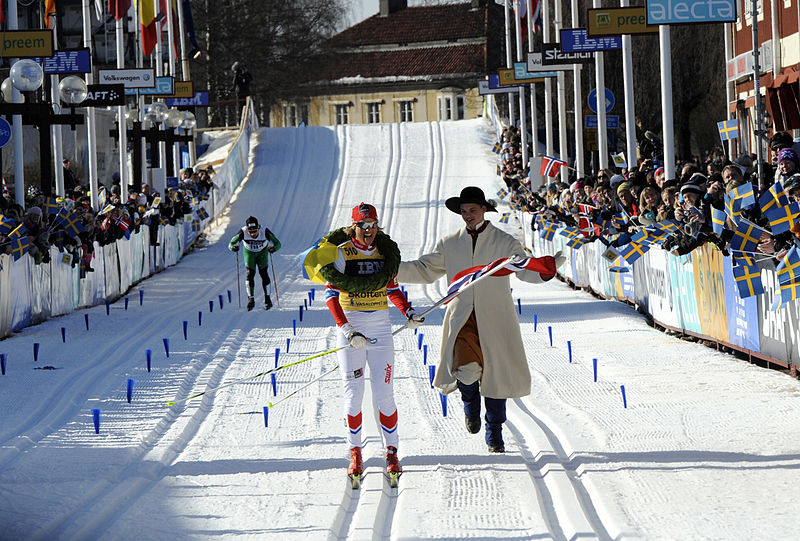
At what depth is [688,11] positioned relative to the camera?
17766 mm

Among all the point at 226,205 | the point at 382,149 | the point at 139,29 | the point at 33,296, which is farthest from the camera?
the point at 382,149

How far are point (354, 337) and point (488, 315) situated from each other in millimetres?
1104

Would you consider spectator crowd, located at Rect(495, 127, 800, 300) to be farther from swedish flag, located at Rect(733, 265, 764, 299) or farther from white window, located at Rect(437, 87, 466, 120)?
white window, located at Rect(437, 87, 466, 120)

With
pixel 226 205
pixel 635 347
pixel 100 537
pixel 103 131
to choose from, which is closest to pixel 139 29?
pixel 226 205

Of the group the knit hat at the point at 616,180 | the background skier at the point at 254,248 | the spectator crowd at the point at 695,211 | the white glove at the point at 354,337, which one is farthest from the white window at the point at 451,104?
the white glove at the point at 354,337

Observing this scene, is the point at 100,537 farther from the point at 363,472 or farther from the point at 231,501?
the point at 363,472

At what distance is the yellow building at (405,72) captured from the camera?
92125 millimetres

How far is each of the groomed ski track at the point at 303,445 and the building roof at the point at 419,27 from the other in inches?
3043

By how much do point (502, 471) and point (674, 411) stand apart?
2488mm

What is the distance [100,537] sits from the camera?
7.07 meters

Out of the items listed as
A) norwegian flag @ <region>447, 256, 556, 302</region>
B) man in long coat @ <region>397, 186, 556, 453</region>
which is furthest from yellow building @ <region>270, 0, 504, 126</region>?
norwegian flag @ <region>447, 256, 556, 302</region>

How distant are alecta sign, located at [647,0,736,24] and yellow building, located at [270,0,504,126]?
237 feet

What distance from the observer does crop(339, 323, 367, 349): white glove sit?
27.5 feet

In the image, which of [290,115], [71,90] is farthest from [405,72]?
[71,90]
